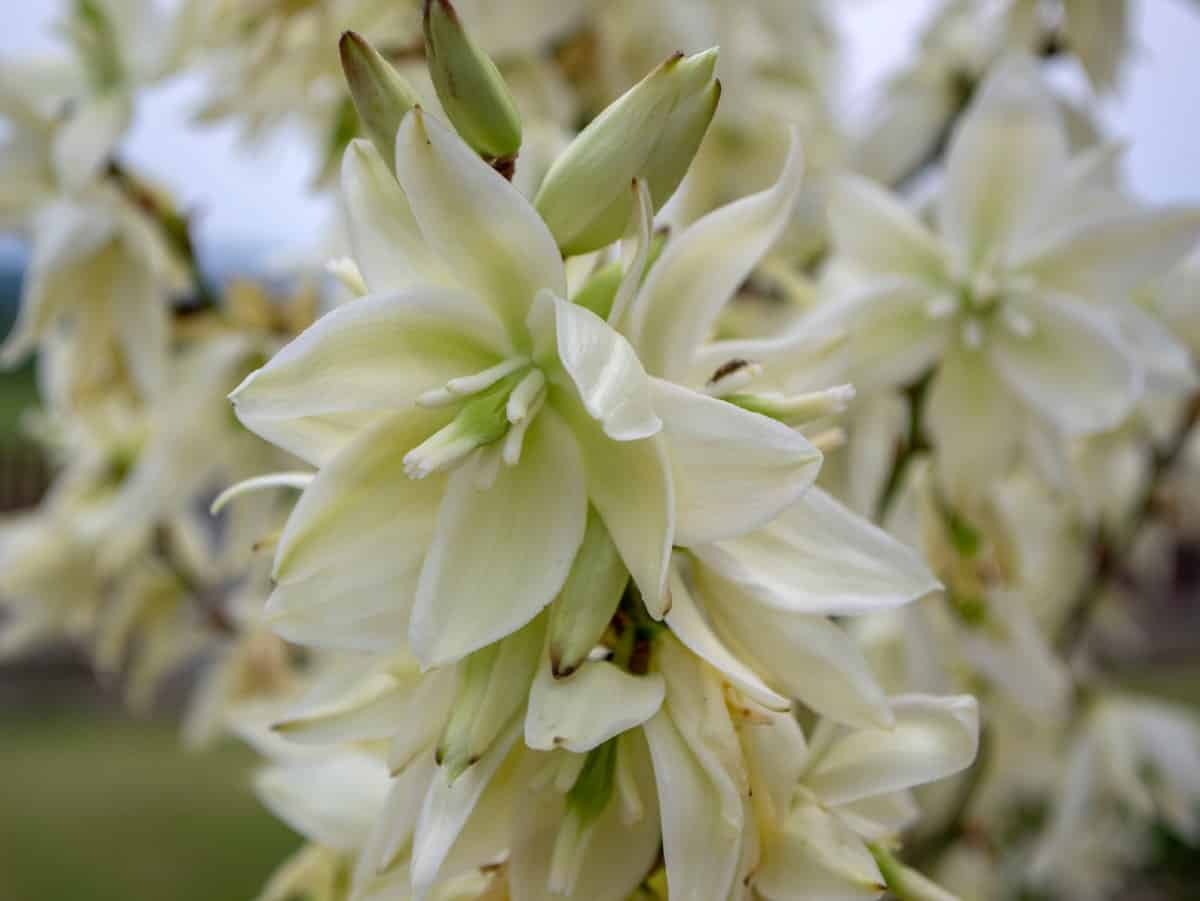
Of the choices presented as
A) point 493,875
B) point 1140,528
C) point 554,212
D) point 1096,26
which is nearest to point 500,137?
point 554,212

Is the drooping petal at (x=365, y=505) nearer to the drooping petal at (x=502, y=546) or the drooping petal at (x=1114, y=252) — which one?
the drooping petal at (x=502, y=546)

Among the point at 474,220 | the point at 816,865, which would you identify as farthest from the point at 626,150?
the point at 816,865

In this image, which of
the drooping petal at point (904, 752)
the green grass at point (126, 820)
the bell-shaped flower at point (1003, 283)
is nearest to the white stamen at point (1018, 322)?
the bell-shaped flower at point (1003, 283)

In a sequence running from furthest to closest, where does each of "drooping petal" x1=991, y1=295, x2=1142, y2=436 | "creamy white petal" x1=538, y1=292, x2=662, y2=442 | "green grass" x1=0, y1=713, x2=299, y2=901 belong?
1. "green grass" x1=0, y1=713, x2=299, y2=901
2. "drooping petal" x1=991, y1=295, x2=1142, y2=436
3. "creamy white petal" x1=538, y1=292, x2=662, y2=442

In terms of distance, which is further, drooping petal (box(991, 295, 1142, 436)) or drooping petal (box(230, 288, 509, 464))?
drooping petal (box(991, 295, 1142, 436))

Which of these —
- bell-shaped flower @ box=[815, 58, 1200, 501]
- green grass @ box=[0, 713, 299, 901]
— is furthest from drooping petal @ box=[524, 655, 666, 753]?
green grass @ box=[0, 713, 299, 901]

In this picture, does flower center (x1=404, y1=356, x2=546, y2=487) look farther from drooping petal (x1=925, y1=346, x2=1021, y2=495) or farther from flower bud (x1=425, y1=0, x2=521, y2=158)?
drooping petal (x1=925, y1=346, x2=1021, y2=495)

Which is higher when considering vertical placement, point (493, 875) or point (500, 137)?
point (500, 137)

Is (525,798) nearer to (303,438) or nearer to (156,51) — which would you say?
(303,438)
